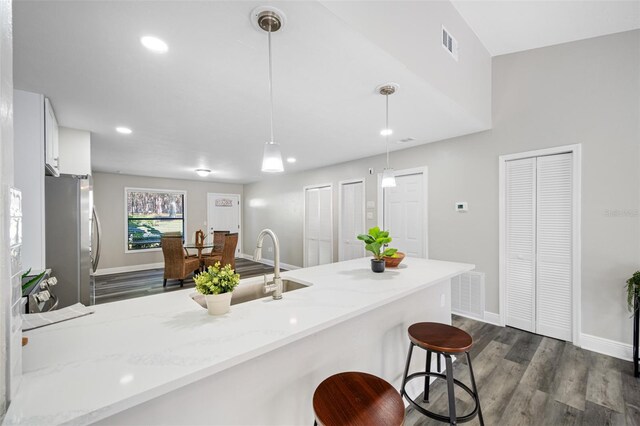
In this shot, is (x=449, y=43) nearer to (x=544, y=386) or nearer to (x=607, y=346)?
(x=544, y=386)

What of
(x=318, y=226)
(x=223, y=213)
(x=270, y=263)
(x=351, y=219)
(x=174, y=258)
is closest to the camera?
(x=174, y=258)

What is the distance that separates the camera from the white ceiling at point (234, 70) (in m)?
1.50

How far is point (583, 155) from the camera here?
2693 mm

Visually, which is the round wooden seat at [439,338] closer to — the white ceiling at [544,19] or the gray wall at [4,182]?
the gray wall at [4,182]

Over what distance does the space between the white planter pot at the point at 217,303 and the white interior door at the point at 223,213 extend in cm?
704

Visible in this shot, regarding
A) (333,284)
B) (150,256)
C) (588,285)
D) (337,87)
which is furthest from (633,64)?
(150,256)

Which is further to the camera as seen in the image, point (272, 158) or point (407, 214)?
point (407, 214)

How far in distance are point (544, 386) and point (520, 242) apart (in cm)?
155

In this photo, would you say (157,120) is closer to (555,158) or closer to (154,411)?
(154,411)

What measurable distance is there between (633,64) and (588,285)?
→ 2.11 m

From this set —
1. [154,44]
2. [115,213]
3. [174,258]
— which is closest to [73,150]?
[174,258]

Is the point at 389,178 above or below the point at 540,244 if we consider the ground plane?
above

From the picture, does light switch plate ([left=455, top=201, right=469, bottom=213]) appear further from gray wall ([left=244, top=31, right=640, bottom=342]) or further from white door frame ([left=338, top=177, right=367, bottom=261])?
white door frame ([left=338, top=177, right=367, bottom=261])

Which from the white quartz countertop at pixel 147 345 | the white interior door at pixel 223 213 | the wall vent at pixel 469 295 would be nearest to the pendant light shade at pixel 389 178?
the white quartz countertop at pixel 147 345
